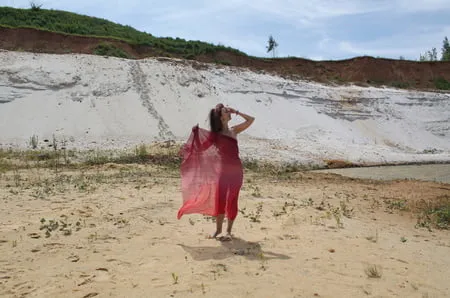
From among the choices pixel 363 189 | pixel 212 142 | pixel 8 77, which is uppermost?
pixel 8 77

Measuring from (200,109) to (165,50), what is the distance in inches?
354

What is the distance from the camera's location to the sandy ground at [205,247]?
372cm

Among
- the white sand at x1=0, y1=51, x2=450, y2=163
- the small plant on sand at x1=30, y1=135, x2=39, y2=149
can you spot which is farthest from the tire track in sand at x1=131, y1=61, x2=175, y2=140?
the small plant on sand at x1=30, y1=135, x2=39, y2=149

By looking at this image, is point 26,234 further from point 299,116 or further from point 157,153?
point 299,116

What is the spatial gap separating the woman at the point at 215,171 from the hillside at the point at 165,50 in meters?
21.6

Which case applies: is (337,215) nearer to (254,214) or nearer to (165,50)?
(254,214)

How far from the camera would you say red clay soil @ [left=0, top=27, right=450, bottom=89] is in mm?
25031

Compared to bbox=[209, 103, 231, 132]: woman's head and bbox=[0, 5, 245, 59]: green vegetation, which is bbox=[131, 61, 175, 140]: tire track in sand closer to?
bbox=[0, 5, 245, 59]: green vegetation

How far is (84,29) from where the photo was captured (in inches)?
1171

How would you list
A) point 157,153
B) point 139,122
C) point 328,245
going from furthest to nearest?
point 139,122 → point 157,153 → point 328,245

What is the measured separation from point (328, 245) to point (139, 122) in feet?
50.1

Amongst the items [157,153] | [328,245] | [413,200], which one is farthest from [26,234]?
[157,153]

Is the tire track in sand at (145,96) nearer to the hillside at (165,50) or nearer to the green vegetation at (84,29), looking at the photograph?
the hillside at (165,50)

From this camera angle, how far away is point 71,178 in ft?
31.3
